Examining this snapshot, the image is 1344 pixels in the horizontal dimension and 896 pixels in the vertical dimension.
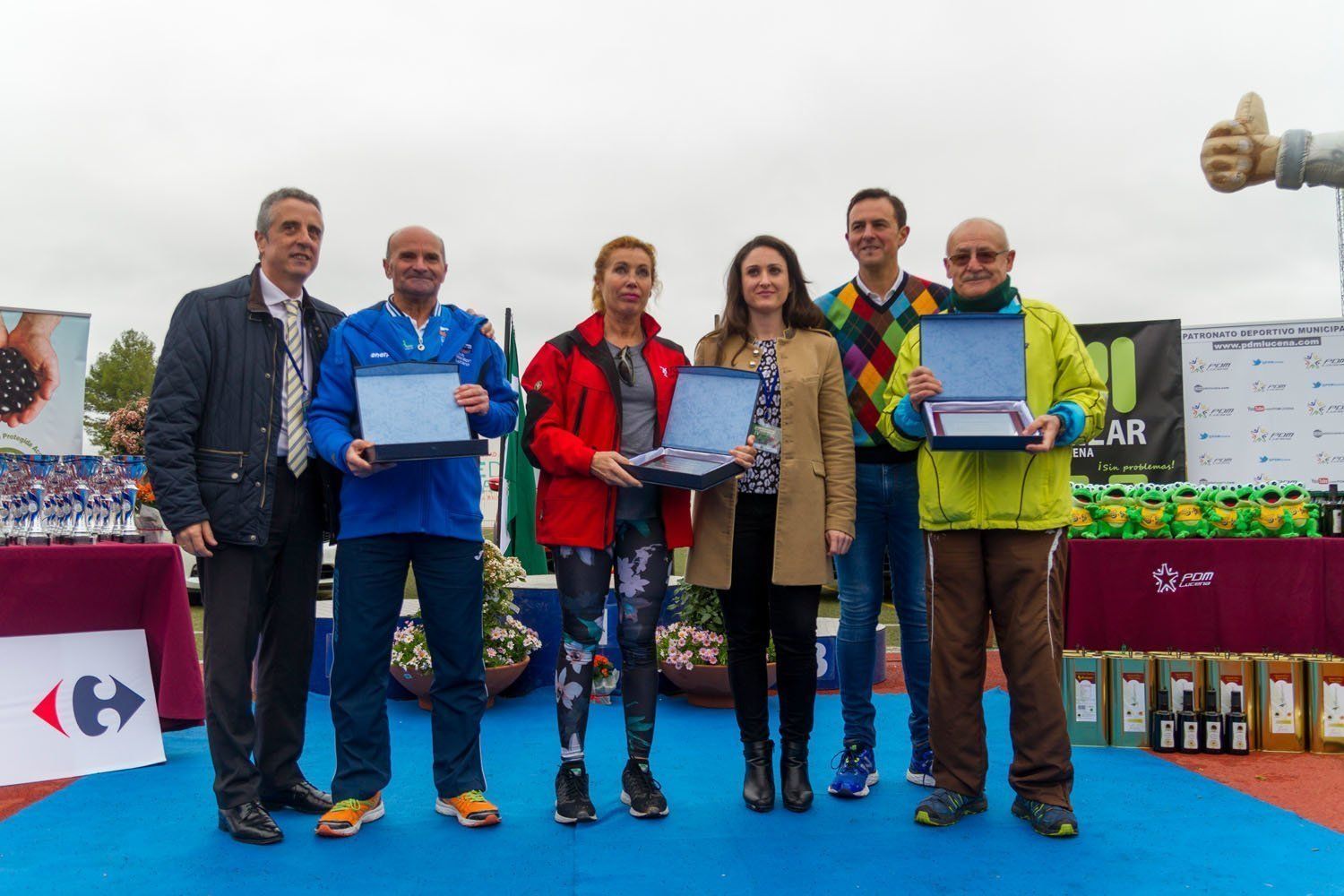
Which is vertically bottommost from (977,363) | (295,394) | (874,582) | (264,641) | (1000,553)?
(264,641)

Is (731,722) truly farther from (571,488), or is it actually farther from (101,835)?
(101,835)

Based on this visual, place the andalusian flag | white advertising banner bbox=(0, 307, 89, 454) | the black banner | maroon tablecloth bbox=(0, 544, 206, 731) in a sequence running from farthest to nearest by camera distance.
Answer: the black banner < the andalusian flag < white advertising banner bbox=(0, 307, 89, 454) < maroon tablecloth bbox=(0, 544, 206, 731)

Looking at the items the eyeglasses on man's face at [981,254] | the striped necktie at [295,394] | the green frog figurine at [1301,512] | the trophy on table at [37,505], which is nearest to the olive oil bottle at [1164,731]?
Result: the green frog figurine at [1301,512]

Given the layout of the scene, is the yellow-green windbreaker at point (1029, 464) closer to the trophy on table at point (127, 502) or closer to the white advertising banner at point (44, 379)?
the trophy on table at point (127, 502)

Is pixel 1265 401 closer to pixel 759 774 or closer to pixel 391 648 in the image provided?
pixel 759 774

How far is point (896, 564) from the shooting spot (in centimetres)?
347

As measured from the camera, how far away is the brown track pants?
9.98 ft

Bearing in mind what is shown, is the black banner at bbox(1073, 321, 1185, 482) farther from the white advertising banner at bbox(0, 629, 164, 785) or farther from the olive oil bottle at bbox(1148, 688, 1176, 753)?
the white advertising banner at bbox(0, 629, 164, 785)

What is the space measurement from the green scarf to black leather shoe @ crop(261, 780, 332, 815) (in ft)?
8.93

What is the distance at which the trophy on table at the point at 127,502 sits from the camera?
378 cm

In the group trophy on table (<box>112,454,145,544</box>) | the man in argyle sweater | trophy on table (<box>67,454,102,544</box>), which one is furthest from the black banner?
trophy on table (<box>67,454,102,544</box>)

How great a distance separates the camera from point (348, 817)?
2.98 m

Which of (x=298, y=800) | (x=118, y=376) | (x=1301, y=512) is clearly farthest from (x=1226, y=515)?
(x=118, y=376)

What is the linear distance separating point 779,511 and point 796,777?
927mm
